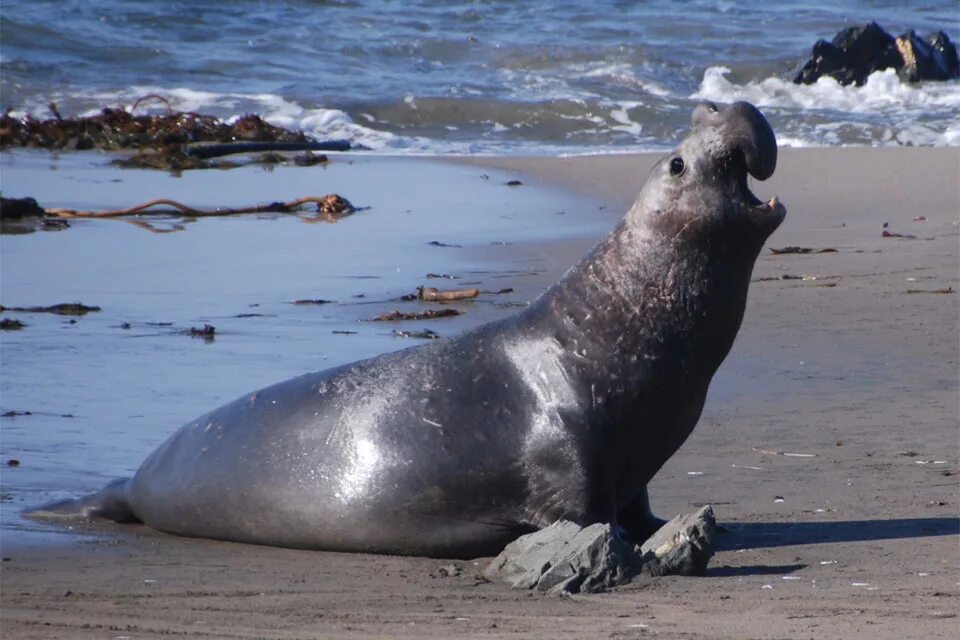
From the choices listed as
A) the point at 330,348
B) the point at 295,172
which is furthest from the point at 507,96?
the point at 330,348

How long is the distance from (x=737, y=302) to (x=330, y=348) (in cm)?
324

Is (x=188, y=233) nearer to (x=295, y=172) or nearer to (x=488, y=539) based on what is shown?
(x=295, y=172)

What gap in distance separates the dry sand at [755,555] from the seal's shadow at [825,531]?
0.5 inches

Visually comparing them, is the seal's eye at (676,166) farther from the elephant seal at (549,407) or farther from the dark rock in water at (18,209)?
the dark rock in water at (18,209)

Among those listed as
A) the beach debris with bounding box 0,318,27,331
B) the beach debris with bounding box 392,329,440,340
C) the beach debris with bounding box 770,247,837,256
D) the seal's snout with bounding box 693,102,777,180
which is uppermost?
the seal's snout with bounding box 693,102,777,180

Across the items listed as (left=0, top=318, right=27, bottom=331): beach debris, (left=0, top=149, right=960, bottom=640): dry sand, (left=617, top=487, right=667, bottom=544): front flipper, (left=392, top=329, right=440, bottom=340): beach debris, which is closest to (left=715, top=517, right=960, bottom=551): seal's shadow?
(left=0, top=149, right=960, bottom=640): dry sand

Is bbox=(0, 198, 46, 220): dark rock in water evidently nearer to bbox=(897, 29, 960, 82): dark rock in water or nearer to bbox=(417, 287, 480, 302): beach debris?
bbox=(417, 287, 480, 302): beach debris

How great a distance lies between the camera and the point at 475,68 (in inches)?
970

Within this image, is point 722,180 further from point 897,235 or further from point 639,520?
point 897,235

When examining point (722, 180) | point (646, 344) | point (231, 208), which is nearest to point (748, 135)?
point (722, 180)

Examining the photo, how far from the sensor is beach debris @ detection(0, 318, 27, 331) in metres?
8.07

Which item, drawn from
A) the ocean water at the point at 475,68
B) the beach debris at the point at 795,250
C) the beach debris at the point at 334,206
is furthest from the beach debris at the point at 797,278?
the ocean water at the point at 475,68

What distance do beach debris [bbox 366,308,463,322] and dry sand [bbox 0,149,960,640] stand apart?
1.56 meters

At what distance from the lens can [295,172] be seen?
48.9 ft
